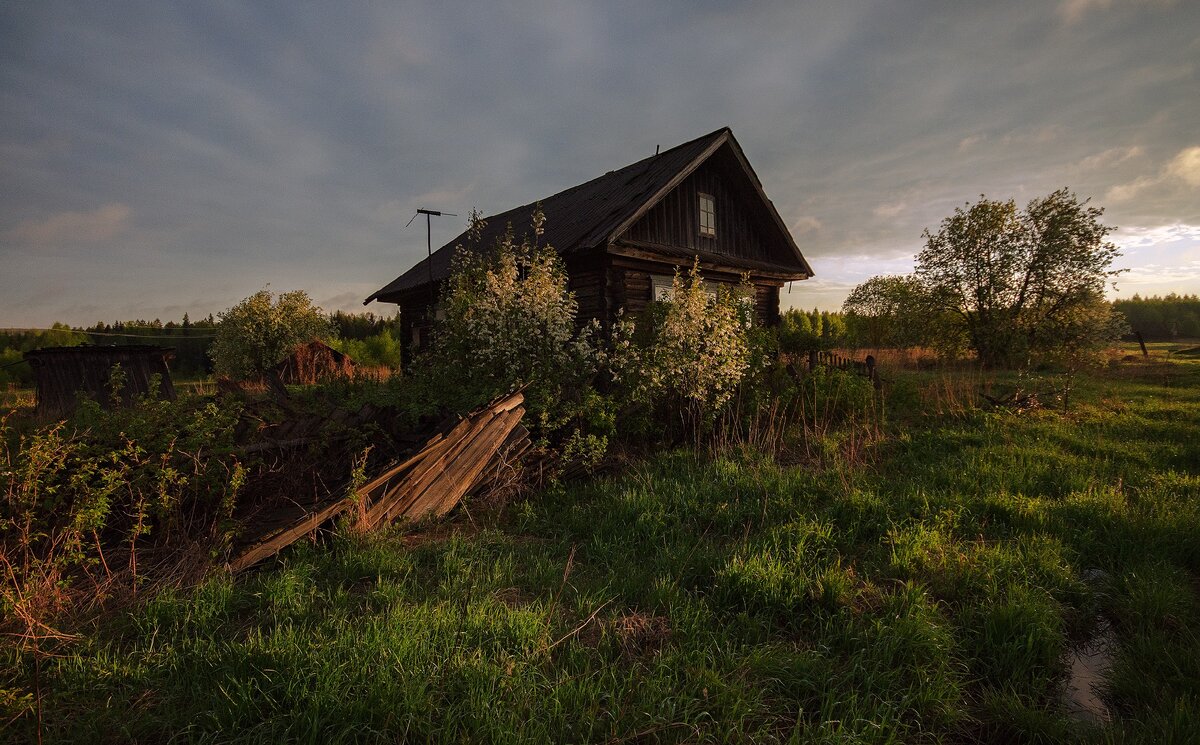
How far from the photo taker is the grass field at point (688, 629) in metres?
1.99

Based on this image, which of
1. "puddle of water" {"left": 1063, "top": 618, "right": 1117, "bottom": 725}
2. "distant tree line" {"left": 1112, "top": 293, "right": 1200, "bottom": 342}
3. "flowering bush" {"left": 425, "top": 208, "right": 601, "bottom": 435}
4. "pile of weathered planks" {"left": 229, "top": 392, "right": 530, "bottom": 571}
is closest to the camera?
"puddle of water" {"left": 1063, "top": 618, "right": 1117, "bottom": 725}

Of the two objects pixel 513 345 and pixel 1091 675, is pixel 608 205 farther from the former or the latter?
pixel 1091 675

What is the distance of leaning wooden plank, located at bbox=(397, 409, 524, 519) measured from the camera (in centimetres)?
415

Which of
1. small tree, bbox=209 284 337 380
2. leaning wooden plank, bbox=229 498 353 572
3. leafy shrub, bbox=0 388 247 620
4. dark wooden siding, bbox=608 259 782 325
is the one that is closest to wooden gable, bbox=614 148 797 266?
dark wooden siding, bbox=608 259 782 325

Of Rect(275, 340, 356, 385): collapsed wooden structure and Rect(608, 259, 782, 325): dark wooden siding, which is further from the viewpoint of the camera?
Rect(275, 340, 356, 385): collapsed wooden structure

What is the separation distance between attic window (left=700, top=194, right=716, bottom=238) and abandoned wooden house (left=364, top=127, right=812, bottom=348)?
3cm

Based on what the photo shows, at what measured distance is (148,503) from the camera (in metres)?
3.12

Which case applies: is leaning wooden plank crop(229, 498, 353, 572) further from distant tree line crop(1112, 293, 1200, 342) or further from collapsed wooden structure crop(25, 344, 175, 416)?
distant tree line crop(1112, 293, 1200, 342)

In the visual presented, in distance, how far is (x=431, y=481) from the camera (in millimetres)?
4160

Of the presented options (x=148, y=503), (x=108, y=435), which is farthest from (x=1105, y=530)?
(x=108, y=435)

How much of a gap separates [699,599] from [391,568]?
1964mm

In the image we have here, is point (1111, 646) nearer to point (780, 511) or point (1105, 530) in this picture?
point (1105, 530)

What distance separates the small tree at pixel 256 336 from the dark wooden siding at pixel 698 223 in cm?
1820

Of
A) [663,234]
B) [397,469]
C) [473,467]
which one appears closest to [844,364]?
[663,234]
